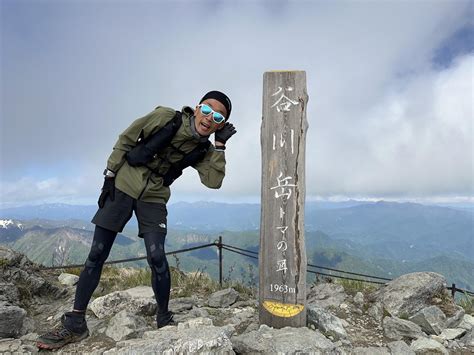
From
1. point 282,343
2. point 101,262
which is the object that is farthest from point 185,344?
point 101,262

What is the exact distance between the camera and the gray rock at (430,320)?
434 cm

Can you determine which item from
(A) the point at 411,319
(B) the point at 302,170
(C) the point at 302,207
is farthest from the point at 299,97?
(A) the point at 411,319

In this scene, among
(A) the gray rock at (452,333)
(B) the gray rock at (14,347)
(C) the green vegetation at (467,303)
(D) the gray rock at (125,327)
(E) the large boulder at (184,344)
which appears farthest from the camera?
(C) the green vegetation at (467,303)

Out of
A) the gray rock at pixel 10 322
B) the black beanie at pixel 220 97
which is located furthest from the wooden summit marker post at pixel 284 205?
the gray rock at pixel 10 322

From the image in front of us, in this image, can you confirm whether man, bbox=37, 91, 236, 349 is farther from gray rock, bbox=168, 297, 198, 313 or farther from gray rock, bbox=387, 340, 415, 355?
gray rock, bbox=387, 340, 415, 355

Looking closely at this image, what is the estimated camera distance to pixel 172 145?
3.73m

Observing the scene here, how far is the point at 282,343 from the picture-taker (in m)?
3.23

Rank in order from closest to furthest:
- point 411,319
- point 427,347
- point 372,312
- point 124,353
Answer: point 124,353 < point 427,347 < point 411,319 < point 372,312

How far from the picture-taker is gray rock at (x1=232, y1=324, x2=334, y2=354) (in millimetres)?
3102

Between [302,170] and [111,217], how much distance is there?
7.76 feet

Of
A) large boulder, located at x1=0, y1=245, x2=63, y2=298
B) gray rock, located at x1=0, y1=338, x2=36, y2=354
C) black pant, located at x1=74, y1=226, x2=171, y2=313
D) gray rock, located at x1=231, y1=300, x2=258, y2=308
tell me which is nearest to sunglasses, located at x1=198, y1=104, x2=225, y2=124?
black pant, located at x1=74, y1=226, x2=171, y2=313

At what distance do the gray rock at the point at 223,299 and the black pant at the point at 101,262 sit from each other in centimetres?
193

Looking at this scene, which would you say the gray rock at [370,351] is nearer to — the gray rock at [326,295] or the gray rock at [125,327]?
the gray rock at [326,295]

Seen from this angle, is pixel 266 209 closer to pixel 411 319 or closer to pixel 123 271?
pixel 411 319
